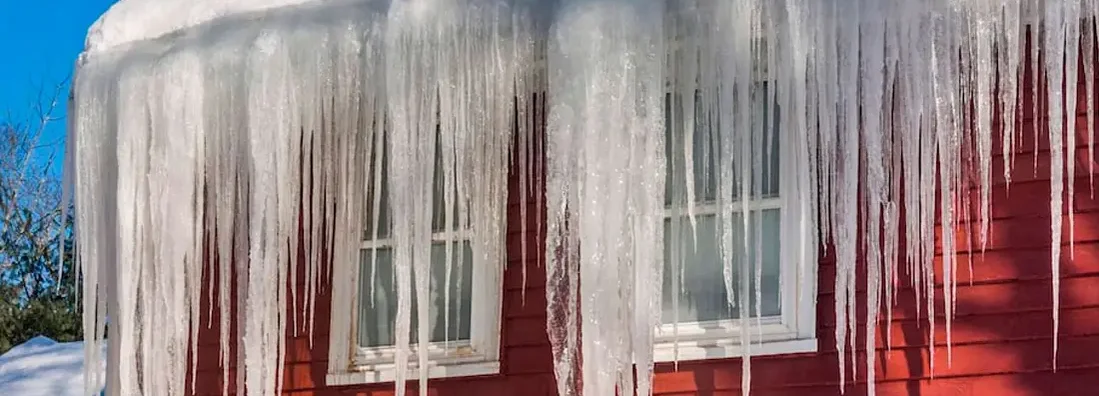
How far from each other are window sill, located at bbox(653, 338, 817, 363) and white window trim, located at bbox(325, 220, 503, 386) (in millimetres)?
774

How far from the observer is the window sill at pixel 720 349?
4.58 meters

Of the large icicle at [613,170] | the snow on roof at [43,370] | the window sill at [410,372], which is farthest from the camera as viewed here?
the snow on roof at [43,370]

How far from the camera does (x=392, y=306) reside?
5.42 meters

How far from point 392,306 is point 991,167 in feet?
8.82

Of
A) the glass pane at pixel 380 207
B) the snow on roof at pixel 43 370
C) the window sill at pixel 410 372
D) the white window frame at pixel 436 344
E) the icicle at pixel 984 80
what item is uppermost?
the icicle at pixel 984 80

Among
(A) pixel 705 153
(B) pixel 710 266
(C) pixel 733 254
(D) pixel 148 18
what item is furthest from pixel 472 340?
(D) pixel 148 18

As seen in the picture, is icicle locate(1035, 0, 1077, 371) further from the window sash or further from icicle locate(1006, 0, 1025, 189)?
the window sash

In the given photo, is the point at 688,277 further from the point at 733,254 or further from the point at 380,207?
the point at 380,207

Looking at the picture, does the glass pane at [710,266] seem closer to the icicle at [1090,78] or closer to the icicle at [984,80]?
the icicle at [984,80]

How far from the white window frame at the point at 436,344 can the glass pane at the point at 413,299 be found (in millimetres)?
33

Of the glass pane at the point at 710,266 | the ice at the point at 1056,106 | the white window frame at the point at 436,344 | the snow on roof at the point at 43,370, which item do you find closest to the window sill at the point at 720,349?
the glass pane at the point at 710,266

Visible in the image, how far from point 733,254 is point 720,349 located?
1.28 ft

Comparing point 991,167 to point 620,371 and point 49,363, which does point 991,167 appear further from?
point 49,363

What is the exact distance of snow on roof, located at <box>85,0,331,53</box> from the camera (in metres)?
5.14
